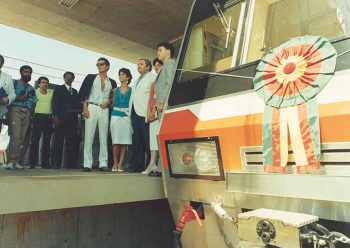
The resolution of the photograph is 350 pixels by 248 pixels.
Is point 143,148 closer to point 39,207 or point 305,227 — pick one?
point 39,207

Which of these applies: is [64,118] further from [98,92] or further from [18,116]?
[98,92]

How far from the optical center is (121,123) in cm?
405

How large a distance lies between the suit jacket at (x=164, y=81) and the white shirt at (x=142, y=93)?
510 millimetres

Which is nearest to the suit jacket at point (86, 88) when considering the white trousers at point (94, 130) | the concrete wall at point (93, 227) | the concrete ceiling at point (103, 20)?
the white trousers at point (94, 130)

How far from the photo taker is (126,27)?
768 centimetres

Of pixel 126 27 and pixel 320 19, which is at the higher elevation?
pixel 126 27

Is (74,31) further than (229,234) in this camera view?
Yes

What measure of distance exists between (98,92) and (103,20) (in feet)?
Answer: 12.0

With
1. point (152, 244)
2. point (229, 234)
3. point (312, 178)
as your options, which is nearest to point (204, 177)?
point (229, 234)

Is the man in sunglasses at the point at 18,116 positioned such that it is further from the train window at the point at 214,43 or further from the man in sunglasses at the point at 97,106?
the train window at the point at 214,43

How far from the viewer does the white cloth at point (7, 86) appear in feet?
13.3

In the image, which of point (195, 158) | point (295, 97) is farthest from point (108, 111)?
point (295, 97)

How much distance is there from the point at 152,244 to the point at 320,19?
11.3 feet

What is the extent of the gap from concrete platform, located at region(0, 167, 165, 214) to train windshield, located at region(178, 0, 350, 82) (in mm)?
Answer: 1099
